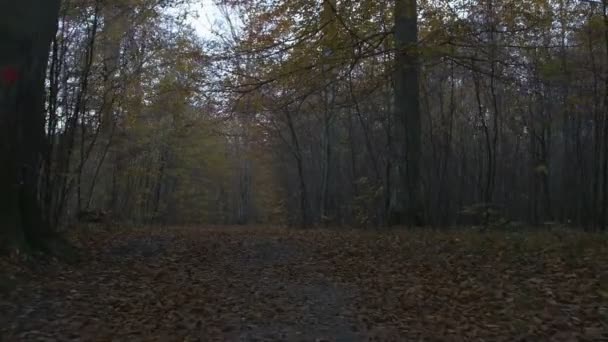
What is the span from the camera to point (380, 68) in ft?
54.5

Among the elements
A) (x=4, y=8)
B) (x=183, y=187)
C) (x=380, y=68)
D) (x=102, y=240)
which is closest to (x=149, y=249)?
(x=102, y=240)

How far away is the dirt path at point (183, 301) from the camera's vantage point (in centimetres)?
595

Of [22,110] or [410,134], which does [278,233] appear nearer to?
[410,134]

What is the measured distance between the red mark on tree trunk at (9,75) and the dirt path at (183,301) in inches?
111

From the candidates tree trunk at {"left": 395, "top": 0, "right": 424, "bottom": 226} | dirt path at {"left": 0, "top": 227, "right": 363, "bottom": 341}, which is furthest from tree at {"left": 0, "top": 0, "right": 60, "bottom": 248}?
tree trunk at {"left": 395, "top": 0, "right": 424, "bottom": 226}

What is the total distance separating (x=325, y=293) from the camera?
788 centimetres

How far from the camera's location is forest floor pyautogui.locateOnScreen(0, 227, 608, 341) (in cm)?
597

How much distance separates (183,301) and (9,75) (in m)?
4.11

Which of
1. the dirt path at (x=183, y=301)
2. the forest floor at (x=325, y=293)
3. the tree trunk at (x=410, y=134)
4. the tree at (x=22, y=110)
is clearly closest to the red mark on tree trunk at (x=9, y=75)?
the tree at (x=22, y=110)

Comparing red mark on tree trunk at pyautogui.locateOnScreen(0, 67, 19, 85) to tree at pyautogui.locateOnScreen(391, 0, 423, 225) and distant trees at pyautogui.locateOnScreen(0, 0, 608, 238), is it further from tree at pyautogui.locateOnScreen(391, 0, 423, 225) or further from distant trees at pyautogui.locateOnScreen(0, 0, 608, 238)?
tree at pyautogui.locateOnScreen(391, 0, 423, 225)

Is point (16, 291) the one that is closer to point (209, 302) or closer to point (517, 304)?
point (209, 302)

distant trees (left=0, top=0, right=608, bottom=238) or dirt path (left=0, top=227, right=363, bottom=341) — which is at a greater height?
distant trees (left=0, top=0, right=608, bottom=238)

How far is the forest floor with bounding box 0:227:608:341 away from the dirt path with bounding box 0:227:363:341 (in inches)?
0.6

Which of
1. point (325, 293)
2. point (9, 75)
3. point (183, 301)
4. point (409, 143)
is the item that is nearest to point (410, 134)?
point (409, 143)
